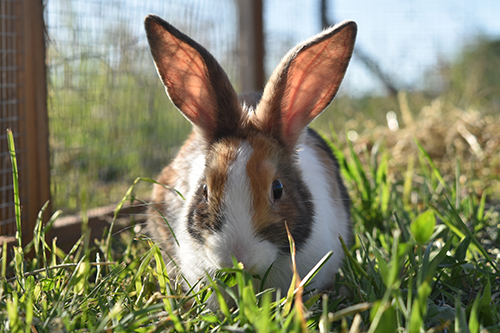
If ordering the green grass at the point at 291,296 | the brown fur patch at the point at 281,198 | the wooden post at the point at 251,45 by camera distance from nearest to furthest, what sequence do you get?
the green grass at the point at 291,296
the brown fur patch at the point at 281,198
the wooden post at the point at 251,45

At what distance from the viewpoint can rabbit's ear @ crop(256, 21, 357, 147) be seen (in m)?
2.24

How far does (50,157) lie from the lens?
324 cm

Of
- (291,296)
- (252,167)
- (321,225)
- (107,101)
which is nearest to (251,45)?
(107,101)

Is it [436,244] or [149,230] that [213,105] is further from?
[436,244]

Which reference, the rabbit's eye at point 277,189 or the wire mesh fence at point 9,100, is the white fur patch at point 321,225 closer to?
the rabbit's eye at point 277,189

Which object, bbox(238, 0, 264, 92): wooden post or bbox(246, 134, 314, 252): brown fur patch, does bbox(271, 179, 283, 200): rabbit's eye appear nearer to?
bbox(246, 134, 314, 252): brown fur patch

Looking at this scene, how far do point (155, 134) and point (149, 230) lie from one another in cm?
161

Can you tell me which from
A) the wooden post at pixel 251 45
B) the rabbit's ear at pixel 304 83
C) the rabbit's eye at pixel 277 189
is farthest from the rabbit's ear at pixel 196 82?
the wooden post at pixel 251 45

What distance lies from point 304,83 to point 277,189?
0.60 meters

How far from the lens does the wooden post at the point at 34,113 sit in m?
2.97

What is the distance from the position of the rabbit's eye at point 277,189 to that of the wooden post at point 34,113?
1.71 m

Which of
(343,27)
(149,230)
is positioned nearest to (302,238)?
(343,27)

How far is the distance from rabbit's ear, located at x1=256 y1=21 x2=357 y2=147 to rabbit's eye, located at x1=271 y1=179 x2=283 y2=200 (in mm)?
340

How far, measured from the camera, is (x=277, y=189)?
214 cm
